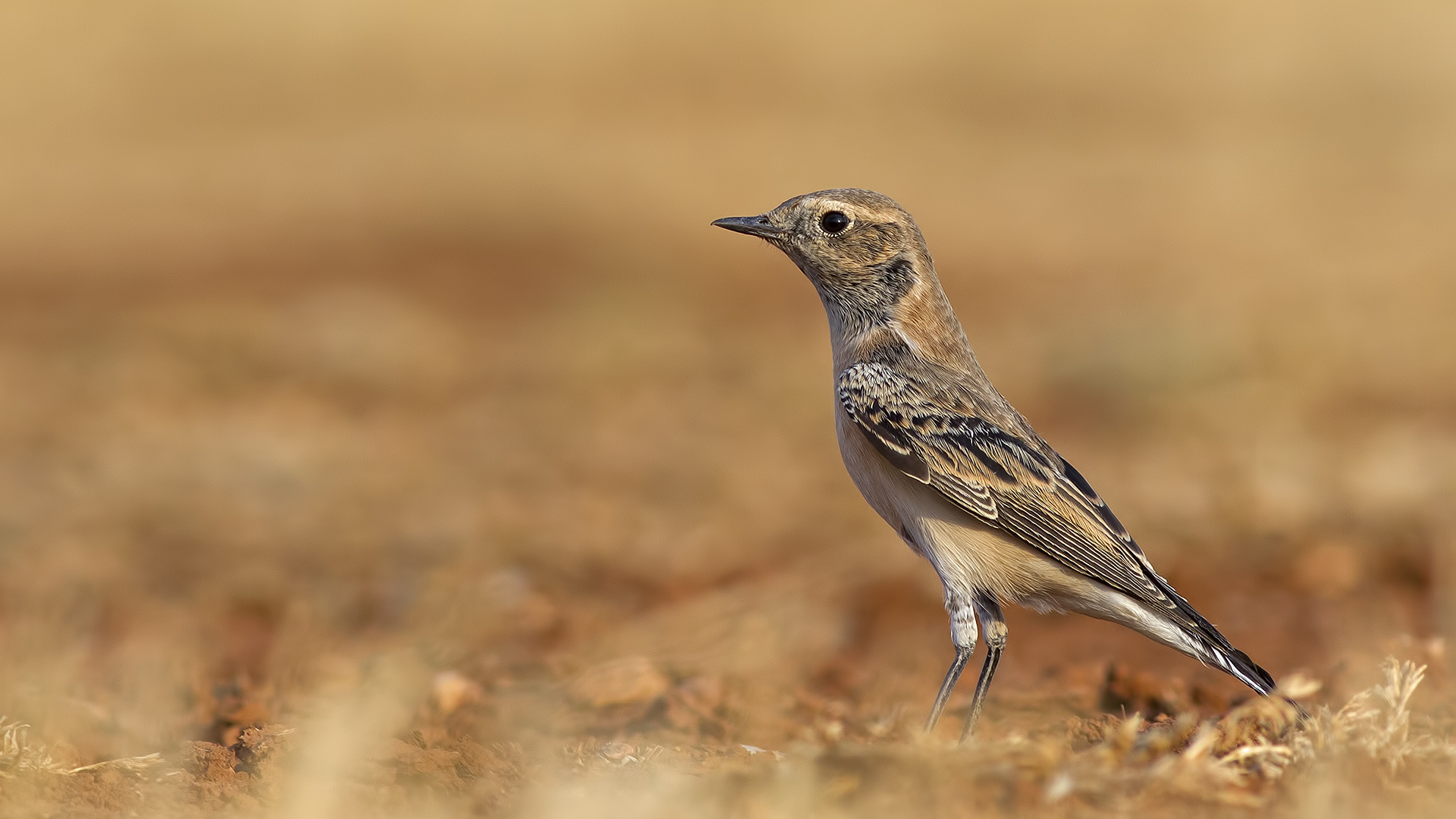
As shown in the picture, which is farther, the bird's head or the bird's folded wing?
the bird's head

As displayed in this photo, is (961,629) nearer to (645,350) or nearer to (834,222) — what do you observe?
(834,222)

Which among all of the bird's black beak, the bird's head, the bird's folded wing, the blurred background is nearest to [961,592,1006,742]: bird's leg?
the blurred background

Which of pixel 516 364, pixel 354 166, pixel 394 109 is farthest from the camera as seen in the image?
pixel 394 109

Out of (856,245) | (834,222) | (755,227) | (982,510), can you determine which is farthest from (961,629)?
(755,227)

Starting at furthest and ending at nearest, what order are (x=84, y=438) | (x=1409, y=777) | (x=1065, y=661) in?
(x=84, y=438), (x=1065, y=661), (x=1409, y=777)

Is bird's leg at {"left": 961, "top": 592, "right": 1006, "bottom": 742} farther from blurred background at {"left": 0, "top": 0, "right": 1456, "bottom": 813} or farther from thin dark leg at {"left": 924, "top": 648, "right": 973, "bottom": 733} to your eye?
blurred background at {"left": 0, "top": 0, "right": 1456, "bottom": 813}

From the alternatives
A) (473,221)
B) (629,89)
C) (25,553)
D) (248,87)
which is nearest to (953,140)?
(629,89)

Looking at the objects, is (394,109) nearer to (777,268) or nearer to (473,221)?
(473,221)

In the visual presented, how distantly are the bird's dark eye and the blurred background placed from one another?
2.40 metres

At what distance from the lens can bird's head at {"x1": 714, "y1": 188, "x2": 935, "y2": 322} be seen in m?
7.44

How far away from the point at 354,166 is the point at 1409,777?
2798 centimetres

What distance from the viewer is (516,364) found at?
55.5 ft

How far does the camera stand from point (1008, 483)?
6.51 meters

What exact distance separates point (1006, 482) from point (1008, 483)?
1 centimetres
